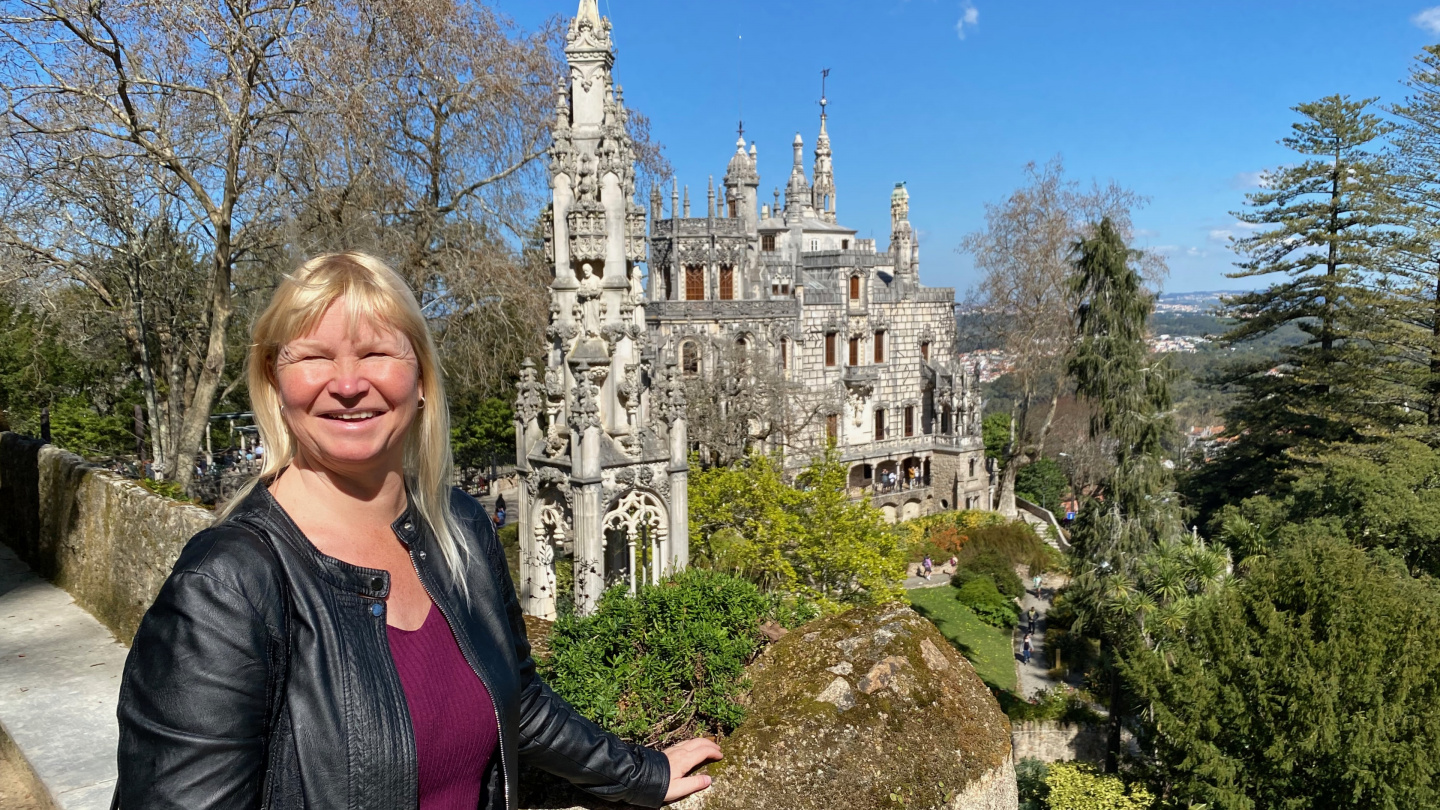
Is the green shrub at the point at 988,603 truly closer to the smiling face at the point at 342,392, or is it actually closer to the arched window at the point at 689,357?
the arched window at the point at 689,357

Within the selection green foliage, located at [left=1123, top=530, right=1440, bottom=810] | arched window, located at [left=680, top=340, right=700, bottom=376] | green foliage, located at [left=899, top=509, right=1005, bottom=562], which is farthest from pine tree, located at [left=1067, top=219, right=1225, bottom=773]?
arched window, located at [left=680, top=340, right=700, bottom=376]

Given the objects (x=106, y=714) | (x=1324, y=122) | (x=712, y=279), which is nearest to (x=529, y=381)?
(x=106, y=714)

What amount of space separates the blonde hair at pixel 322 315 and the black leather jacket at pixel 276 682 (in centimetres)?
11

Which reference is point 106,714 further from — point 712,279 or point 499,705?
point 712,279

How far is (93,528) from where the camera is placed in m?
7.98

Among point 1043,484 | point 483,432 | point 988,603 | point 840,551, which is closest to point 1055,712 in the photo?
point 988,603

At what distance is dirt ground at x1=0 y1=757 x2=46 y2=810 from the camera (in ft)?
16.0

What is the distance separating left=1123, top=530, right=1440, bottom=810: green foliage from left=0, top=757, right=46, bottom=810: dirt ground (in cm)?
1415

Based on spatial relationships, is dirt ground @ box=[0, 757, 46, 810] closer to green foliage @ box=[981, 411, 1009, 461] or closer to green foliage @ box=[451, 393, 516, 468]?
green foliage @ box=[451, 393, 516, 468]

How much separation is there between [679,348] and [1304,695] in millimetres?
24484

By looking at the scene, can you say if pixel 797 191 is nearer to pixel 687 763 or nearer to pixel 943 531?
pixel 943 531

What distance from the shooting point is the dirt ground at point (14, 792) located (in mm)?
4867

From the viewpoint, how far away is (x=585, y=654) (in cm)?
419

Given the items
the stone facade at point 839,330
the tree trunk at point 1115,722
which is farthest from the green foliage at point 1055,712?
the stone facade at point 839,330
